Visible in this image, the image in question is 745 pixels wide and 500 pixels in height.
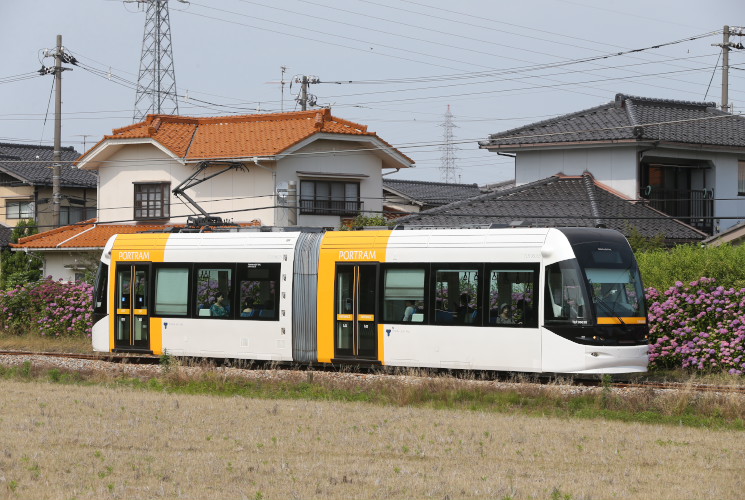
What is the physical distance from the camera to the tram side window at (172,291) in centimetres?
2411

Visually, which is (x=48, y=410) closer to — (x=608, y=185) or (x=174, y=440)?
(x=174, y=440)

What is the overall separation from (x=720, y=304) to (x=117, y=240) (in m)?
13.5

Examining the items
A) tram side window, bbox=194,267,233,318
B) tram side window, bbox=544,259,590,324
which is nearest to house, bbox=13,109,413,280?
tram side window, bbox=194,267,233,318

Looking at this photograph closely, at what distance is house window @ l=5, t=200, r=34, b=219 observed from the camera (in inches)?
2044

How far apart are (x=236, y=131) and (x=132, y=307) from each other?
16778 millimetres

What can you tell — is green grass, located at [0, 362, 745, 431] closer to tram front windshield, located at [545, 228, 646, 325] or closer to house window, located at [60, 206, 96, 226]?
tram front windshield, located at [545, 228, 646, 325]

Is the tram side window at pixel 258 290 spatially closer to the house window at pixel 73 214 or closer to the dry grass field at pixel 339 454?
the dry grass field at pixel 339 454

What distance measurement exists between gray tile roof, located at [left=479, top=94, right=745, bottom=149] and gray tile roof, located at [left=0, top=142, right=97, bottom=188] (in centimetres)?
2173

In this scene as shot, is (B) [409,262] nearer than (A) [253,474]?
No

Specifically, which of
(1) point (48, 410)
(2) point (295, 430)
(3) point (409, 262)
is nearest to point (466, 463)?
(2) point (295, 430)

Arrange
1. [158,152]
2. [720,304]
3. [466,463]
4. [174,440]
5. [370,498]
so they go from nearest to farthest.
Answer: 1. [370,498]
2. [466,463]
3. [174,440]
4. [720,304]
5. [158,152]

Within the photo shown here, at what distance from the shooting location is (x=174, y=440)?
12984 millimetres

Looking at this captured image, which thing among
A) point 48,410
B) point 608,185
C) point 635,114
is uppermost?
point 635,114

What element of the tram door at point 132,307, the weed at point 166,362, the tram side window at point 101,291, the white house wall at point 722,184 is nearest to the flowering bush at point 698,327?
the weed at point 166,362
